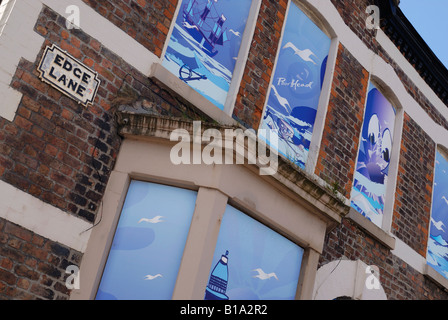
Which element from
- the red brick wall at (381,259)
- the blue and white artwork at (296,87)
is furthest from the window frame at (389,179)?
the blue and white artwork at (296,87)

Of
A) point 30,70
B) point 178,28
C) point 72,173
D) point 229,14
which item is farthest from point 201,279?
point 229,14

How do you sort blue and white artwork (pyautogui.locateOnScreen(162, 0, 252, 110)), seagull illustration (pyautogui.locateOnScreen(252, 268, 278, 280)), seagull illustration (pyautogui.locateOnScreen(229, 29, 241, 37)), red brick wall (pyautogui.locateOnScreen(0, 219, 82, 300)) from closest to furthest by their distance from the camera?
red brick wall (pyautogui.locateOnScreen(0, 219, 82, 300)), seagull illustration (pyautogui.locateOnScreen(252, 268, 278, 280)), blue and white artwork (pyautogui.locateOnScreen(162, 0, 252, 110)), seagull illustration (pyautogui.locateOnScreen(229, 29, 241, 37))

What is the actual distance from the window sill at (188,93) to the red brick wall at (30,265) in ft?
6.45

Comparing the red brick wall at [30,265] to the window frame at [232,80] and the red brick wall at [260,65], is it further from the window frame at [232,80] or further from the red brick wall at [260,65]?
the red brick wall at [260,65]

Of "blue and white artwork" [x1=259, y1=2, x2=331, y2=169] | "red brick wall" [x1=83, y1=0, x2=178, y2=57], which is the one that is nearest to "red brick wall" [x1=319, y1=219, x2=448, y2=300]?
"blue and white artwork" [x1=259, y1=2, x2=331, y2=169]

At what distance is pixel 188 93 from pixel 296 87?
76.4 inches

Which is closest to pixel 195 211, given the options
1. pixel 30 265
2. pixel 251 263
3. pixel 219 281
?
pixel 219 281

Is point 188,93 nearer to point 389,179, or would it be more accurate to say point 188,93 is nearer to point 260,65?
point 260,65

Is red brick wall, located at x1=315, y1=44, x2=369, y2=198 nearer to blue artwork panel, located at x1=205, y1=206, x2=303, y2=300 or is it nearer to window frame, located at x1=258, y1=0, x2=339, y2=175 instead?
window frame, located at x1=258, y1=0, x2=339, y2=175

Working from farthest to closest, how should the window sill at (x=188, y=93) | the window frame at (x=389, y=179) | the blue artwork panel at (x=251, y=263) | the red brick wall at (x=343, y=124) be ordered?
the window frame at (x=389, y=179) < the red brick wall at (x=343, y=124) < the window sill at (x=188, y=93) < the blue artwork panel at (x=251, y=263)

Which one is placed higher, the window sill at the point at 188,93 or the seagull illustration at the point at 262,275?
the window sill at the point at 188,93

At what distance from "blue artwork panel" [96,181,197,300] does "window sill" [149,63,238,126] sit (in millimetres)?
1057

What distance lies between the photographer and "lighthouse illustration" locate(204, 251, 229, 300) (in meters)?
4.86

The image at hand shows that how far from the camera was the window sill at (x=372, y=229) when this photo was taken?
7.31 m
